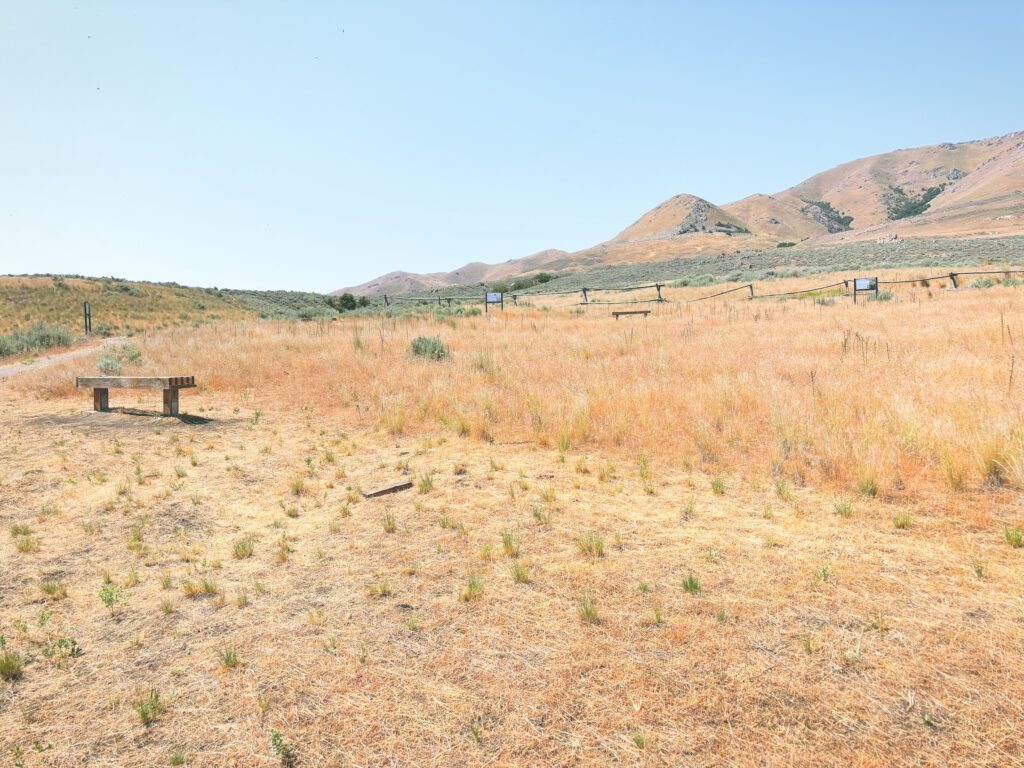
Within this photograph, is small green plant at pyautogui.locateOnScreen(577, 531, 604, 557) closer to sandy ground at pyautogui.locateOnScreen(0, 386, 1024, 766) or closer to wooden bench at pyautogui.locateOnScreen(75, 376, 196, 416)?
sandy ground at pyautogui.locateOnScreen(0, 386, 1024, 766)

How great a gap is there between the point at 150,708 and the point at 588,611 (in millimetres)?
2483

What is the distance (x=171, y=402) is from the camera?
10523mm

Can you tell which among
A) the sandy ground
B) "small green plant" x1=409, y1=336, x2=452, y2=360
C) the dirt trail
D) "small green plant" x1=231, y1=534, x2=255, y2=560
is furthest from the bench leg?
the dirt trail

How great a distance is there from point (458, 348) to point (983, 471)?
1239 centimetres

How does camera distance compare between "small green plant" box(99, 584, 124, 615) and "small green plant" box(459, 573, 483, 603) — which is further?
"small green plant" box(99, 584, 124, 615)

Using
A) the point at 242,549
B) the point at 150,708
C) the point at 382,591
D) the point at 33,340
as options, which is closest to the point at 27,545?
the point at 242,549

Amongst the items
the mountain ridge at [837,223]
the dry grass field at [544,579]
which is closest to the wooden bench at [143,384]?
the dry grass field at [544,579]

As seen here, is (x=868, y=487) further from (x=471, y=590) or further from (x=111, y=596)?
(x=111, y=596)

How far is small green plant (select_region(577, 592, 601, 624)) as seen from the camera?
3.67m

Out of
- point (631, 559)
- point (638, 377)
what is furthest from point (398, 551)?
point (638, 377)

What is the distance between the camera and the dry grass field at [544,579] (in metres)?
2.81

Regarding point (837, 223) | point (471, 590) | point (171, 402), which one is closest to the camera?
point (471, 590)

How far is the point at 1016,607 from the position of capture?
354 cm

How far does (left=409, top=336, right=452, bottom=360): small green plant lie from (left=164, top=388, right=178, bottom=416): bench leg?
546 centimetres
